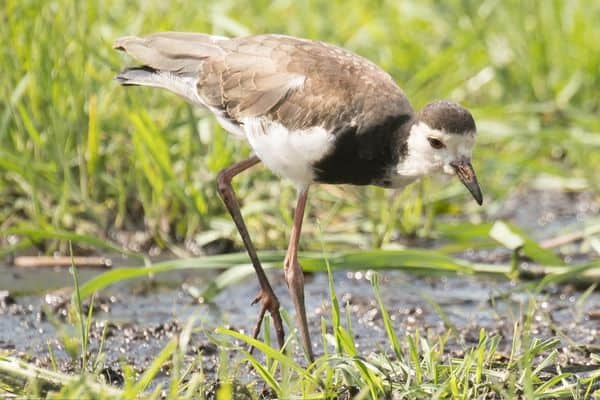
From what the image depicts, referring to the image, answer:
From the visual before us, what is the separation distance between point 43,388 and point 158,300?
167 cm

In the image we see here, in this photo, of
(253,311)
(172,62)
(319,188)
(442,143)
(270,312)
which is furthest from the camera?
(319,188)

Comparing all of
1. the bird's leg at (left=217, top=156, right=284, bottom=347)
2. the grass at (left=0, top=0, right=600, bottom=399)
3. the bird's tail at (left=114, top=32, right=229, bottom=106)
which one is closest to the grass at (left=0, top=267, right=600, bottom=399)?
the grass at (left=0, top=0, right=600, bottom=399)

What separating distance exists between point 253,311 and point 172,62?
3.79ft

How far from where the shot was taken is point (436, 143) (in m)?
4.45

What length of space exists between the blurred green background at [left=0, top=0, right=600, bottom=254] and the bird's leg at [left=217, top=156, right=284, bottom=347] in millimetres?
637

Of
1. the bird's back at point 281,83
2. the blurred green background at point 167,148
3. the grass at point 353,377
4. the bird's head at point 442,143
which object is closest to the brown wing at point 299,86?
the bird's back at point 281,83

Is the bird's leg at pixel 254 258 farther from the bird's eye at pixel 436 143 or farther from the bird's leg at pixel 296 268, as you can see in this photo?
the bird's eye at pixel 436 143

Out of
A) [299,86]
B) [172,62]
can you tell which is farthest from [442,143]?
[172,62]

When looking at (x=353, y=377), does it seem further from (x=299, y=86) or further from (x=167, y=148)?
(x=167, y=148)

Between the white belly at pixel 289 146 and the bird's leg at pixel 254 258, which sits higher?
the white belly at pixel 289 146

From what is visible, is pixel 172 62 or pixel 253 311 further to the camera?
pixel 253 311

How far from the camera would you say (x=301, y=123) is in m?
4.69

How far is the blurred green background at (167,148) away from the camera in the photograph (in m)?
6.04

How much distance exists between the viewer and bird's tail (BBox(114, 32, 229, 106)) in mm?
5277
